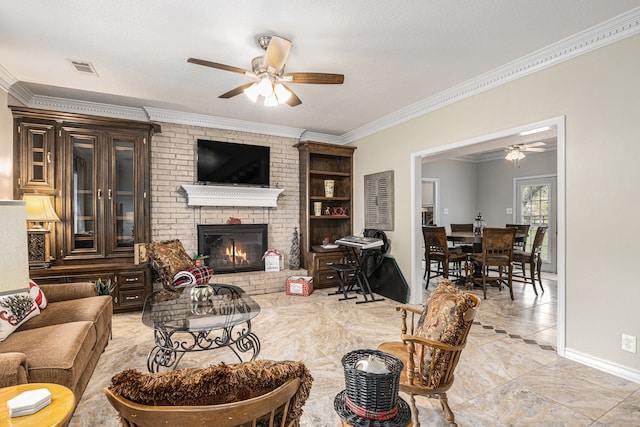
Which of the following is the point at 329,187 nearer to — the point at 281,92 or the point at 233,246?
the point at 233,246

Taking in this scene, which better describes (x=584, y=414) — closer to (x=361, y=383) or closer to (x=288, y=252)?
(x=361, y=383)

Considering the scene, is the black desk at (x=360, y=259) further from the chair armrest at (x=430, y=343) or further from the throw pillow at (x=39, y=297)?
the throw pillow at (x=39, y=297)

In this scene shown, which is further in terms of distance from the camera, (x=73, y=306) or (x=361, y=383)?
(x=73, y=306)

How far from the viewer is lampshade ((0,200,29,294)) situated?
115cm

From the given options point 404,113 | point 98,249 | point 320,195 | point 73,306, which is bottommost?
point 73,306

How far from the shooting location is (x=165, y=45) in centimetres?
285

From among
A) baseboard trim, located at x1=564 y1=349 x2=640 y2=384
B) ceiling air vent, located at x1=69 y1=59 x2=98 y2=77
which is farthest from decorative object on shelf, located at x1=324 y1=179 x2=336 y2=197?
baseboard trim, located at x1=564 y1=349 x2=640 y2=384

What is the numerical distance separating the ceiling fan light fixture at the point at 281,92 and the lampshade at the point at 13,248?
6.89 feet

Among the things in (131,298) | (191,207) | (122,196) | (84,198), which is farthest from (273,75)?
(131,298)

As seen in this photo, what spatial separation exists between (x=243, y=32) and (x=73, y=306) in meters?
2.73

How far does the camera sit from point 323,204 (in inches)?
239

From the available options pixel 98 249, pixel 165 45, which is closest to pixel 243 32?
pixel 165 45

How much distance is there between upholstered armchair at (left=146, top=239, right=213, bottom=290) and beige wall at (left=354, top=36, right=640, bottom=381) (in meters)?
3.80

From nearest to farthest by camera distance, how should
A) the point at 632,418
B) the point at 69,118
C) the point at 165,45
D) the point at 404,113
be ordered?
the point at 632,418, the point at 165,45, the point at 69,118, the point at 404,113
